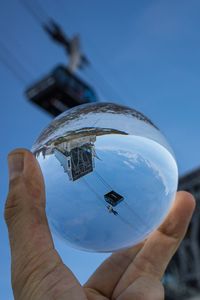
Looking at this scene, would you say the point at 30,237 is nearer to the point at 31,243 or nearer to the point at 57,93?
the point at 31,243

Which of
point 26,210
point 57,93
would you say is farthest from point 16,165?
point 57,93

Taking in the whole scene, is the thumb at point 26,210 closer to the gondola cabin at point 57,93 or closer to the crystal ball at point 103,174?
the crystal ball at point 103,174

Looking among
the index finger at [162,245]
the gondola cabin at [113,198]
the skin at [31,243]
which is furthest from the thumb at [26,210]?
the index finger at [162,245]

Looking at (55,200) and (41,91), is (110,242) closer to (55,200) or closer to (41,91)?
(55,200)

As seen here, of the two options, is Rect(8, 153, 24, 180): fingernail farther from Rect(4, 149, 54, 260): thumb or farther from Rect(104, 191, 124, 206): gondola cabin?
Rect(104, 191, 124, 206): gondola cabin

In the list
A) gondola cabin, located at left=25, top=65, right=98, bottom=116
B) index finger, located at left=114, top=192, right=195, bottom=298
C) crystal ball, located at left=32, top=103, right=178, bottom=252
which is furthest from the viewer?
gondola cabin, located at left=25, top=65, right=98, bottom=116

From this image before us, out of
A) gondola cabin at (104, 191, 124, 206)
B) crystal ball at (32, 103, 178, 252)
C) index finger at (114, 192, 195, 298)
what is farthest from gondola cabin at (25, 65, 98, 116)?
gondola cabin at (104, 191, 124, 206)

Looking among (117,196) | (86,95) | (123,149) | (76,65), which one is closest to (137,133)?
(123,149)

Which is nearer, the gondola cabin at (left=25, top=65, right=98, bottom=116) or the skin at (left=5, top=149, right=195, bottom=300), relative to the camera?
the skin at (left=5, top=149, right=195, bottom=300)
